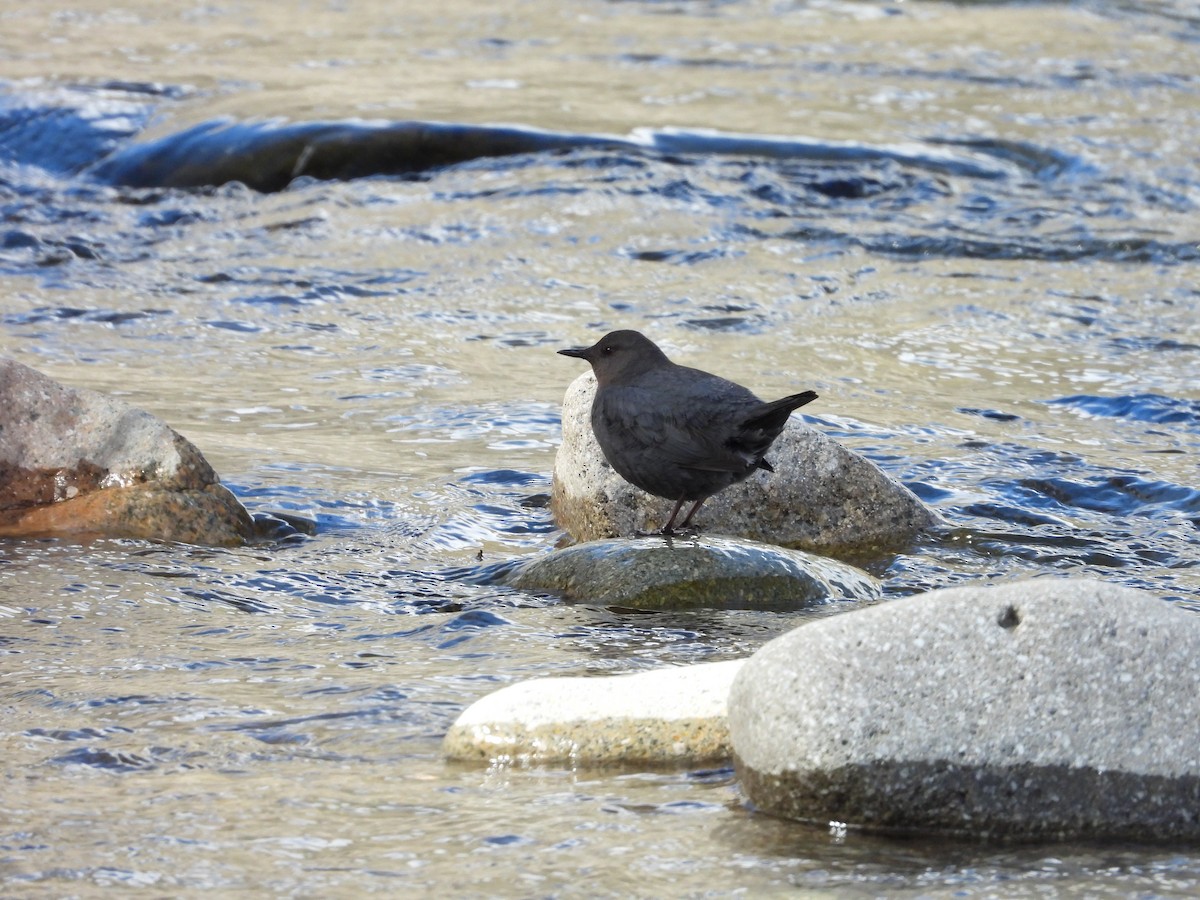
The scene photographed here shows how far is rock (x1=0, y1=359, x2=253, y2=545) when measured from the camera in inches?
239

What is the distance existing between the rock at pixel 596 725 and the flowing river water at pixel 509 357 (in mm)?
65

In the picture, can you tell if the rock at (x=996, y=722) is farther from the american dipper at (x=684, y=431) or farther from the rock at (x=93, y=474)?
the rock at (x=93, y=474)

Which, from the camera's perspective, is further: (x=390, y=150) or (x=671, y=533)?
(x=390, y=150)

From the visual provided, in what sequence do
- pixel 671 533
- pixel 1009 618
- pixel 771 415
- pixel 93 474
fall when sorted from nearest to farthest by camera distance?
pixel 1009 618
pixel 771 415
pixel 671 533
pixel 93 474

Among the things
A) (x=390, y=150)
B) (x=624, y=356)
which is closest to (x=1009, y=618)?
(x=624, y=356)

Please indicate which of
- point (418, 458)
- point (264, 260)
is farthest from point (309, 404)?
point (264, 260)

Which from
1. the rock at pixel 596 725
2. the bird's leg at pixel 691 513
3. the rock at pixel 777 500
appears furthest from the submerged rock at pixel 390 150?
the rock at pixel 596 725

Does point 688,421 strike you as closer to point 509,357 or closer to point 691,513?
point 691,513

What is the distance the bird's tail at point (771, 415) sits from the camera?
5.27m

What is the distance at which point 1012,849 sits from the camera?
3.49 meters

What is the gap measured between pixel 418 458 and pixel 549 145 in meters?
6.24

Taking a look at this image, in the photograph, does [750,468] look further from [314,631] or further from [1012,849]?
[1012,849]

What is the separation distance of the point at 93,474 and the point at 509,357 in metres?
3.34

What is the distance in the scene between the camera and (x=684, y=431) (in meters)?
5.48
